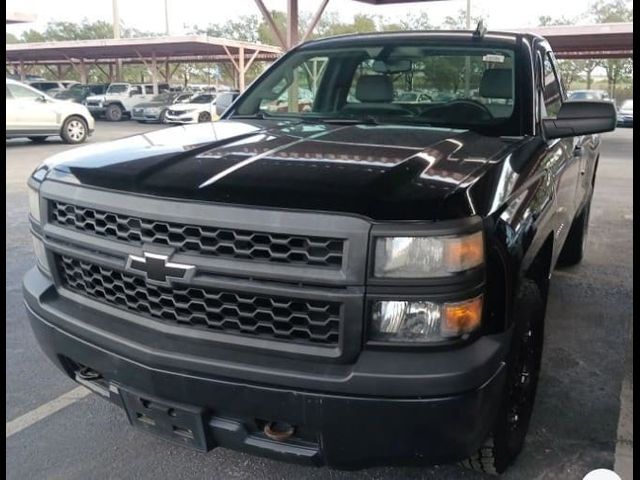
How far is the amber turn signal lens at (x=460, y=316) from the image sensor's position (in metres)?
1.87

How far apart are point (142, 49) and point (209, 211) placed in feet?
104

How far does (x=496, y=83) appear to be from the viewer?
339cm

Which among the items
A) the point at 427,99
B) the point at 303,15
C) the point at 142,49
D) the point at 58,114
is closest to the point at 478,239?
the point at 427,99

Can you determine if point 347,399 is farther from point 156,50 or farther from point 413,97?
point 156,50

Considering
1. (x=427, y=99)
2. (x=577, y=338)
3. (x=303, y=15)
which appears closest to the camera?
(x=427, y=99)

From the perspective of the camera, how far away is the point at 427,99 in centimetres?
355

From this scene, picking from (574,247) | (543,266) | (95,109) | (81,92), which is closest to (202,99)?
(95,109)

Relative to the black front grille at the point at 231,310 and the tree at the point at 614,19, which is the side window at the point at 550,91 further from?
the tree at the point at 614,19

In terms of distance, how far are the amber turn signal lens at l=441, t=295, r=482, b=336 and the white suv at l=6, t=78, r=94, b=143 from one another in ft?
50.3

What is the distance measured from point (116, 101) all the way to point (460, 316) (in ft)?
95.5

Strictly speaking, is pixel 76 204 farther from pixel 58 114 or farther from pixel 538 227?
pixel 58 114

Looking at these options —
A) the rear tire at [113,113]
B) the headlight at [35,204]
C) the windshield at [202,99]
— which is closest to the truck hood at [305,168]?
the headlight at [35,204]

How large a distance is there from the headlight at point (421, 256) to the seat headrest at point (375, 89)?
1931 millimetres

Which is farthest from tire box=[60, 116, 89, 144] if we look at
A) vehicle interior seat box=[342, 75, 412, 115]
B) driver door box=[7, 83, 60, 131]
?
vehicle interior seat box=[342, 75, 412, 115]
